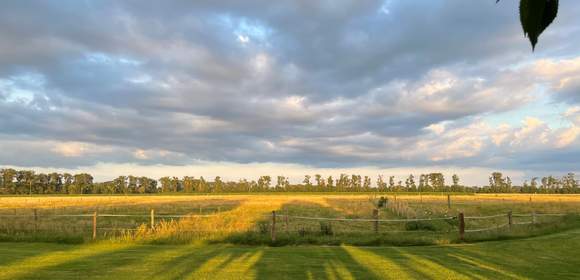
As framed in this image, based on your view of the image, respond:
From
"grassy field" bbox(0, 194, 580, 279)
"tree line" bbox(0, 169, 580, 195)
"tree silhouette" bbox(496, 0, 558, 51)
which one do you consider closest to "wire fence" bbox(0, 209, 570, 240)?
"grassy field" bbox(0, 194, 580, 279)

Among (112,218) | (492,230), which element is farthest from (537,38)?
(112,218)

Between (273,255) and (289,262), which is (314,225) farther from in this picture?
(289,262)

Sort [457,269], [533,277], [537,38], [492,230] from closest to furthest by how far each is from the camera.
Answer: [537,38] < [533,277] < [457,269] < [492,230]

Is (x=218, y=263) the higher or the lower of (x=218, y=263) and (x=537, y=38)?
the lower

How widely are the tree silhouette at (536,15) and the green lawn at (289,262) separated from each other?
1016cm

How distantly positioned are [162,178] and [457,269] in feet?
567

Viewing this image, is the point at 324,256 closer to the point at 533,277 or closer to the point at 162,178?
the point at 533,277

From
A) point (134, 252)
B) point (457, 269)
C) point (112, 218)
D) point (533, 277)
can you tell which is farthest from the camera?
point (112, 218)

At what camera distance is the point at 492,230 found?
2147 centimetres

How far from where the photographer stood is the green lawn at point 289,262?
1085 cm

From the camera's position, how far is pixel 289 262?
1270cm

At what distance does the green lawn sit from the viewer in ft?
35.6

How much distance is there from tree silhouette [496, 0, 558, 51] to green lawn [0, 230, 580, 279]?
10.2 metres

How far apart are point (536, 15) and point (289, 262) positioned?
40.5ft
